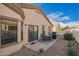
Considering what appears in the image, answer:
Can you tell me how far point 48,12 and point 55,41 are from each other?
158 cm

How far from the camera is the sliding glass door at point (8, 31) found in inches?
233

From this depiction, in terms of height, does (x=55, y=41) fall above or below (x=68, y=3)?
below

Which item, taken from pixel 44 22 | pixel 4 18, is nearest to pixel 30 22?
pixel 44 22

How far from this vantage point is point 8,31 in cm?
614

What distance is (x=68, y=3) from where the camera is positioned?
19.2 ft

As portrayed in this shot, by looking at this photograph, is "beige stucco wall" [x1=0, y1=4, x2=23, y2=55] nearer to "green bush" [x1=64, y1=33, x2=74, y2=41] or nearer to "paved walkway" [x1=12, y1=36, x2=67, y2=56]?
"paved walkway" [x1=12, y1=36, x2=67, y2=56]

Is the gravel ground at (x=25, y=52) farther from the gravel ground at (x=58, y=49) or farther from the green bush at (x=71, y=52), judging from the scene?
the green bush at (x=71, y=52)

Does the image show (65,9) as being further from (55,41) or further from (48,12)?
(55,41)

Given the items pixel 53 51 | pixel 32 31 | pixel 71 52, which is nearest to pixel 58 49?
pixel 53 51

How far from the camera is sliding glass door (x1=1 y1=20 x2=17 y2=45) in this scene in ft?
19.4

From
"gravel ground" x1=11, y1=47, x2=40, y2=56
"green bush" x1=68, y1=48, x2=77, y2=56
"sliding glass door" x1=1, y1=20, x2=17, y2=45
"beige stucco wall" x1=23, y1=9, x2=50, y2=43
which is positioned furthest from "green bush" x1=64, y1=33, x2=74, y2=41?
"sliding glass door" x1=1, y1=20, x2=17, y2=45

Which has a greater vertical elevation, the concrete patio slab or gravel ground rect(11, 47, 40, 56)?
the concrete patio slab

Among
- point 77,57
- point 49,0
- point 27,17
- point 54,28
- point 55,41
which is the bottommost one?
point 77,57

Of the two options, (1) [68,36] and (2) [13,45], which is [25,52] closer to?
(2) [13,45]
